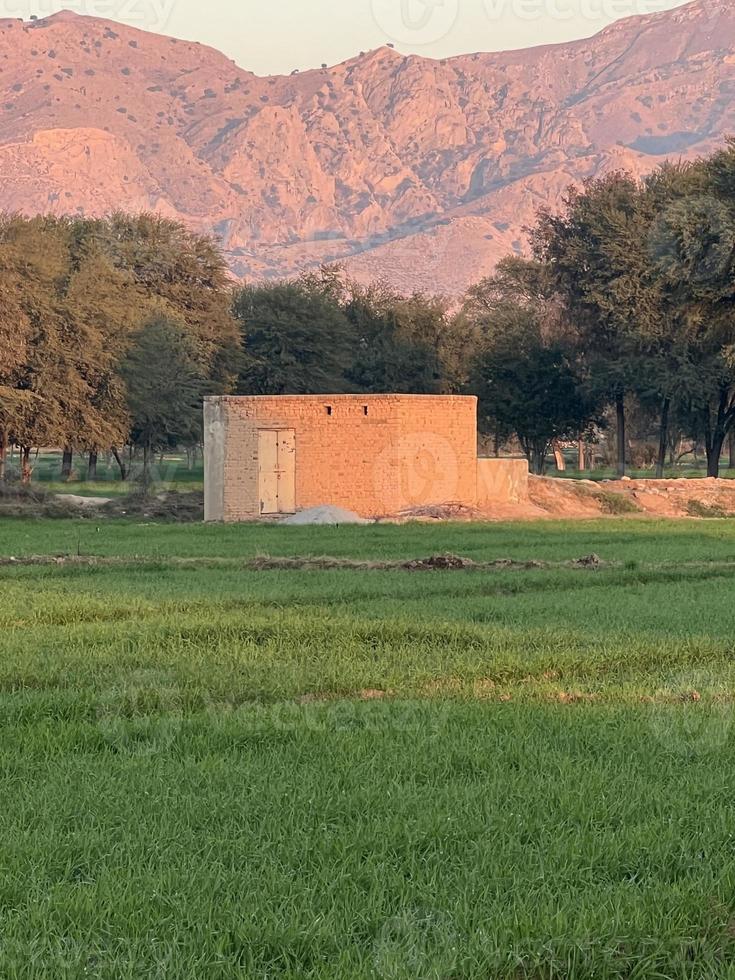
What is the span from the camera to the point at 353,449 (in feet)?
127

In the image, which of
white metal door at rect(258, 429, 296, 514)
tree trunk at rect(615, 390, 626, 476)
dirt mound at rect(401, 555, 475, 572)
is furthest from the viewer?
tree trunk at rect(615, 390, 626, 476)

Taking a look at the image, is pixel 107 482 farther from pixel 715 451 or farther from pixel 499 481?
pixel 499 481

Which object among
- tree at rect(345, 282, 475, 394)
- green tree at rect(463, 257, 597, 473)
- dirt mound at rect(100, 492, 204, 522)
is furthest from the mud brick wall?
tree at rect(345, 282, 475, 394)

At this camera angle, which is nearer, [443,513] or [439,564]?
[439,564]

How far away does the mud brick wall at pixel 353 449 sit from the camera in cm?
3853

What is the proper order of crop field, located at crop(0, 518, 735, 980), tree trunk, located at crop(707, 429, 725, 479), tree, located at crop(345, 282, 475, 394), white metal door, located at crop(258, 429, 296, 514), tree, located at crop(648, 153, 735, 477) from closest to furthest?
crop field, located at crop(0, 518, 735, 980), white metal door, located at crop(258, 429, 296, 514), tree, located at crop(648, 153, 735, 477), tree trunk, located at crop(707, 429, 725, 479), tree, located at crop(345, 282, 475, 394)

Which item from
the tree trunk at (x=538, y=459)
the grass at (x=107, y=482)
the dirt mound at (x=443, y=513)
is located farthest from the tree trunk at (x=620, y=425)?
the dirt mound at (x=443, y=513)

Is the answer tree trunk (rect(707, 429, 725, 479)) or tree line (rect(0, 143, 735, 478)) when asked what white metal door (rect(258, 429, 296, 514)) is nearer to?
tree line (rect(0, 143, 735, 478))

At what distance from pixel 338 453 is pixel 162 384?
20.9 m

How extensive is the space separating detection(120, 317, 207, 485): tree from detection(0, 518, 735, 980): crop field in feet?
136

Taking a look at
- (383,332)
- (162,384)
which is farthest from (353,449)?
(383,332)

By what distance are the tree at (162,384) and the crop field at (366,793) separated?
4152 cm

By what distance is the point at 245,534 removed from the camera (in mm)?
32906

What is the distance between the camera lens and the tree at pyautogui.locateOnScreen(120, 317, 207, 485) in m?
56.6
